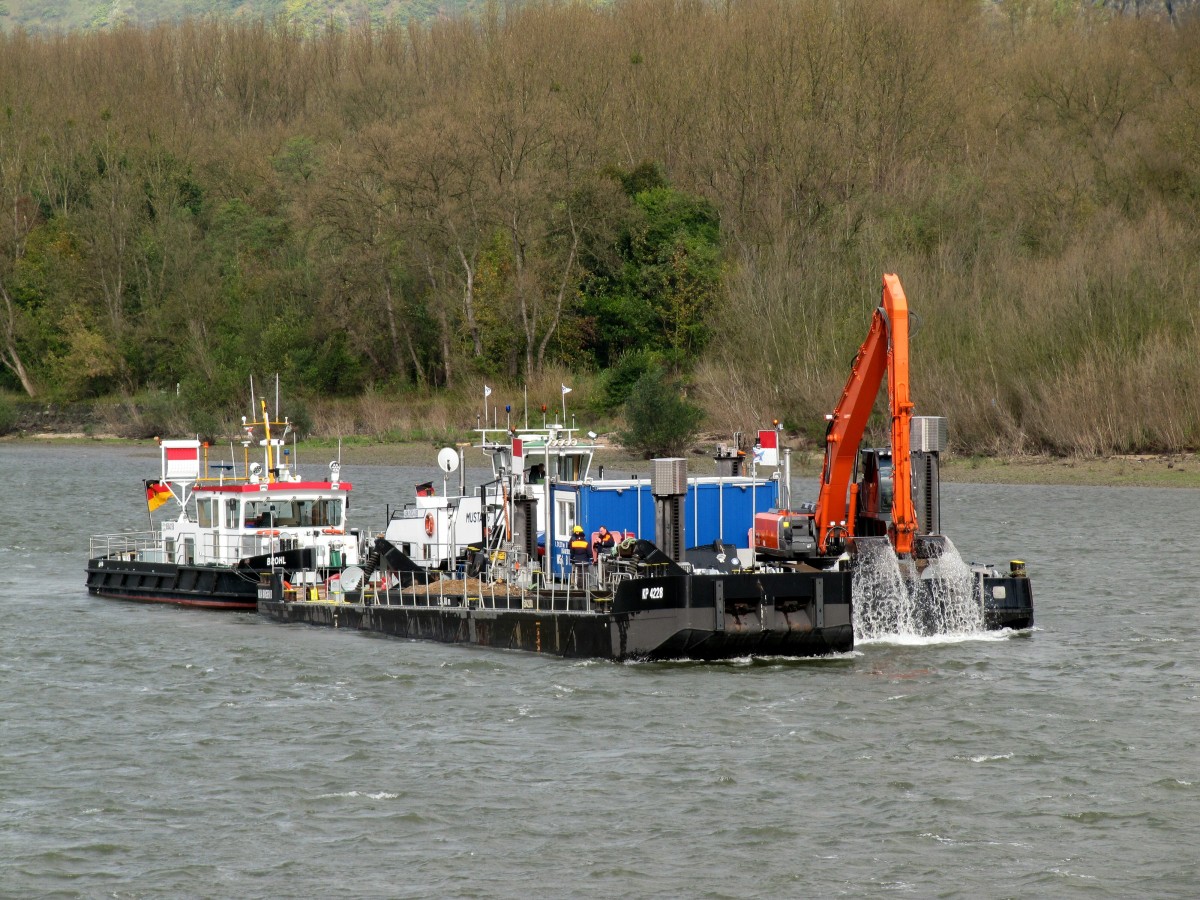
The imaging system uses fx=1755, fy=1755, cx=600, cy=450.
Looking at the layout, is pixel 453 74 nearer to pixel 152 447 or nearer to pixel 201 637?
pixel 152 447

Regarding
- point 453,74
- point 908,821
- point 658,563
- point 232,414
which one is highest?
point 453,74

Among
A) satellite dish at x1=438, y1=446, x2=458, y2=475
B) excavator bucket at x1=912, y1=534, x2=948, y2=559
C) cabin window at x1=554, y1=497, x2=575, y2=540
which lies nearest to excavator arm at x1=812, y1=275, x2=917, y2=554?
excavator bucket at x1=912, y1=534, x2=948, y2=559

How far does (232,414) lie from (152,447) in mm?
5296

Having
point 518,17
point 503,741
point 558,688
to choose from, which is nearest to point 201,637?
point 558,688

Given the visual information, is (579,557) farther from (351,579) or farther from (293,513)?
(293,513)

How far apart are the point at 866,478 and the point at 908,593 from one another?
3.71 meters

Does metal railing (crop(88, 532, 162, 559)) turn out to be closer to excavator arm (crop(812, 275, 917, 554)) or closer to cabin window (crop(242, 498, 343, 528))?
cabin window (crop(242, 498, 343, 528))

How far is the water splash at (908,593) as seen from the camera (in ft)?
107

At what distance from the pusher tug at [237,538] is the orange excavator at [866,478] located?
11.9m

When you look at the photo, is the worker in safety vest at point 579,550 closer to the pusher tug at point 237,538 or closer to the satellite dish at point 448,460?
the satellite dish at point 448,460

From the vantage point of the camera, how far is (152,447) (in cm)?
10906

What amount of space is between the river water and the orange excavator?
2.49 metres

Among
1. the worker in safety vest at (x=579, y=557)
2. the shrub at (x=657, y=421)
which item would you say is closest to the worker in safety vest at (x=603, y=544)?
the worker in safety vest at (x=579, y=557)

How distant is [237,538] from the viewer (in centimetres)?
4241
